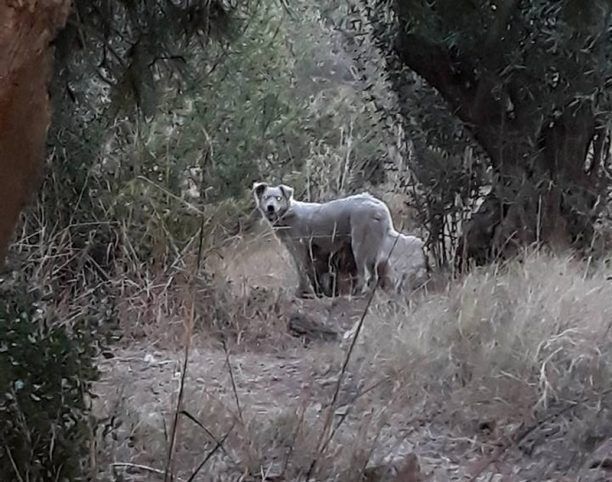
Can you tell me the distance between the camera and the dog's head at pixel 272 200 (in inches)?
282

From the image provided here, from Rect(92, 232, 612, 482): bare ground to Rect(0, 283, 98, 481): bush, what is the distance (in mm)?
221

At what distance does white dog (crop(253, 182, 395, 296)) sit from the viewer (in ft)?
22.9

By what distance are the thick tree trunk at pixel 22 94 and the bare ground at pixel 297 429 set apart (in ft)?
2.77

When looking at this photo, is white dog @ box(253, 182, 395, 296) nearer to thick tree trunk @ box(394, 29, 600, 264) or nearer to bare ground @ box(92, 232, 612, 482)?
thick tree trunk @ box(394, 29, 600, 264)

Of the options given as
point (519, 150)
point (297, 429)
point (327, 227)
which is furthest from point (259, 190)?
point (297, 429)

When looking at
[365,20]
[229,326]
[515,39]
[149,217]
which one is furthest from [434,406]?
[365,20]

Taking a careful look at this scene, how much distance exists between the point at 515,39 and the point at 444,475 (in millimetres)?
2777

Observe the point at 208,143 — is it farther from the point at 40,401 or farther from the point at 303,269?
the point at 40,401

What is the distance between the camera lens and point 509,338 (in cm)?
444

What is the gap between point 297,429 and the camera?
3.30 meters

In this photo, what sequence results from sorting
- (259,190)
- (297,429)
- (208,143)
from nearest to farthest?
(297,429) → (208,143) → (259,190)

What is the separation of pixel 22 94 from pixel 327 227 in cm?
544

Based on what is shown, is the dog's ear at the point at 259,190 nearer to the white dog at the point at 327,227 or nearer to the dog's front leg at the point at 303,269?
the white dog at the point at 327,227

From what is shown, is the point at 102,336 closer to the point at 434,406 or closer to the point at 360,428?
the point at 360,428
